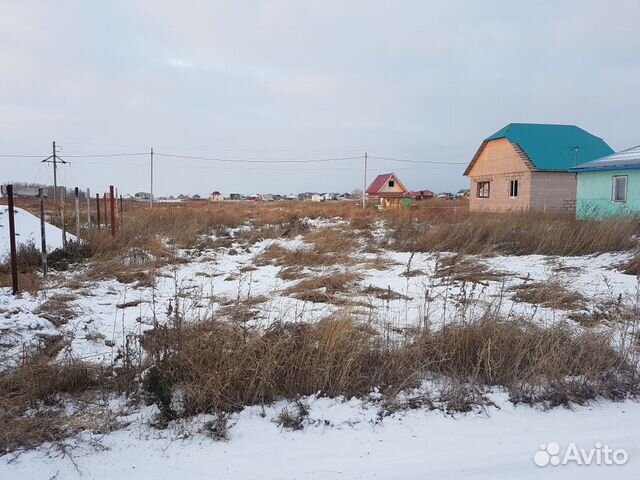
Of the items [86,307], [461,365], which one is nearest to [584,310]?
[461,365]

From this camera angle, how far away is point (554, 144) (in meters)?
27.4

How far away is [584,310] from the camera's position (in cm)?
514

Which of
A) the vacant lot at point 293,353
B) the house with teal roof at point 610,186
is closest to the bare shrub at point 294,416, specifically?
the vacant lot at point 293,353

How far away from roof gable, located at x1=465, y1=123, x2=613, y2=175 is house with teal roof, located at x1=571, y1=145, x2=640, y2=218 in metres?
7.77

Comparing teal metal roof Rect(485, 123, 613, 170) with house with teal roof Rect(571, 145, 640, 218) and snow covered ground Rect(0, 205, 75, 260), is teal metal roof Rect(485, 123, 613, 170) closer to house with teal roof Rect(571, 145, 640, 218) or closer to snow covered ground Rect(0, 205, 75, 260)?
house with teal roof Rect(571, 145, 640, 218)

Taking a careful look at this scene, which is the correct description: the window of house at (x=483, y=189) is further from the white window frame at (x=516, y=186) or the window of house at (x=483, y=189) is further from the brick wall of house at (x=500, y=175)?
the white window frame at (x=516, y=186)

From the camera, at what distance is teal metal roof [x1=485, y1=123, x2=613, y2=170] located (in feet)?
85.1

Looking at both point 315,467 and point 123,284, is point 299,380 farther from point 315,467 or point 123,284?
point 123,284

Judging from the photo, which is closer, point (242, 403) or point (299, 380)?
point (242, 403)

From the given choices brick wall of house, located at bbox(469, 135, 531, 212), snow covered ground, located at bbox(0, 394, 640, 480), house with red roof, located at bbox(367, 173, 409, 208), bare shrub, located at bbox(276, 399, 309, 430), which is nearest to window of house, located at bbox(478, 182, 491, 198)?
brick wall of house, located at bbox(469, 135, 531, 212)

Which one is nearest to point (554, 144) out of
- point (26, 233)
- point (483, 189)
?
point (483, 189)

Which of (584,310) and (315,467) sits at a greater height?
(584,310)

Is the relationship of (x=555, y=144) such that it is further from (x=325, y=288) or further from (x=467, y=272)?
(x=325, y=288)

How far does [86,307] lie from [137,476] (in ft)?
12.1
